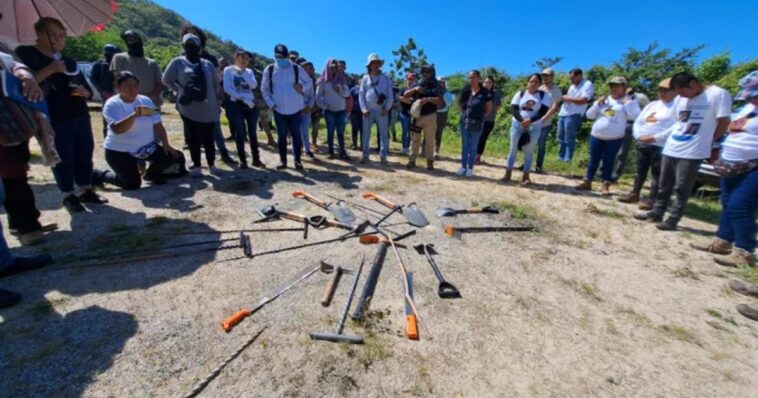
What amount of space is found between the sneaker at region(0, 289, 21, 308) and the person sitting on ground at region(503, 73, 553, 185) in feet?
23.4

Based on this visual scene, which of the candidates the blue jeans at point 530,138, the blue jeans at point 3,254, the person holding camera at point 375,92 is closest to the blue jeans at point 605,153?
the blue jeans at point 530,138

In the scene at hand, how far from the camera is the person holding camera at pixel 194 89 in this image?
5383 millimetres

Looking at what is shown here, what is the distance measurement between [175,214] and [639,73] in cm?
1503

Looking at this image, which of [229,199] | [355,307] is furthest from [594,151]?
[229,199]

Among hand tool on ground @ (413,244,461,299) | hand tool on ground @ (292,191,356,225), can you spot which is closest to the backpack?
hand tool on ground @ (292,191,356,225)

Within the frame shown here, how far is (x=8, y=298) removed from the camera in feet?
→ 8.39

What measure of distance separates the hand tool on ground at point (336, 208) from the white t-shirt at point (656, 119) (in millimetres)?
4877

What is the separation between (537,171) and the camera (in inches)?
316

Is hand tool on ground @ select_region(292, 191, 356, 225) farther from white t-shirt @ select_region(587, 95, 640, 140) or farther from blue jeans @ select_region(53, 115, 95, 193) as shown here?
white t-shirt @ select_region(587, 95, 640, 140)

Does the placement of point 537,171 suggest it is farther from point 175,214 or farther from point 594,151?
point 175,214

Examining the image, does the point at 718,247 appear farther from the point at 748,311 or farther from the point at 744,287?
the point at 748,311

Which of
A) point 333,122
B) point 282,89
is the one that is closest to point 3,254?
point 282,89

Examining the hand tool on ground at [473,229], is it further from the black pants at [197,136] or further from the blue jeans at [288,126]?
the black pants at [197,136]

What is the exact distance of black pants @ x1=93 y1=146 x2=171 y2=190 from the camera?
4.80 meters
